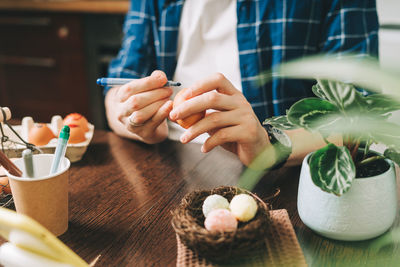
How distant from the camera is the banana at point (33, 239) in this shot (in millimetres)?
404

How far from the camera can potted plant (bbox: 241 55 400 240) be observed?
17.7 inches

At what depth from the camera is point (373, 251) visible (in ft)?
1.75

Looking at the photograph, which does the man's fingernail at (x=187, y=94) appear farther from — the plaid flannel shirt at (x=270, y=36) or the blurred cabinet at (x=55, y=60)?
the blurred cabinet at (x=55, y=60)

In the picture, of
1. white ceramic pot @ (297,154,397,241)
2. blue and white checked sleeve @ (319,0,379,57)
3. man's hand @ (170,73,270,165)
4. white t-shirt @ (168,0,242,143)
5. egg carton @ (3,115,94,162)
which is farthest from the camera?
white t-shirt @ (168,0,242,143)

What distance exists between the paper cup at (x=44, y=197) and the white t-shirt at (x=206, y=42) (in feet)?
1.83

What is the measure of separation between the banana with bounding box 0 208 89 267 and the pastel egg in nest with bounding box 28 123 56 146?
377 millimetres

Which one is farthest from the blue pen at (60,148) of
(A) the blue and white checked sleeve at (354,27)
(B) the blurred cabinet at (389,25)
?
(B) the blurred cabinet at (389,25)

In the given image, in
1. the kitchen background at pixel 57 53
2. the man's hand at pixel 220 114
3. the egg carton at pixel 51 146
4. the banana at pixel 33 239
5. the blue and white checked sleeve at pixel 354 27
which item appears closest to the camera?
the banana at pixel 33 239

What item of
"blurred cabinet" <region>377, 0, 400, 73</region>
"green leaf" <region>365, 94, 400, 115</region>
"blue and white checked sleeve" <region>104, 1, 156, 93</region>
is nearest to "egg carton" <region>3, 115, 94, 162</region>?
"blue and white checked sleeve" <region>104, 1, 156, 93</region>

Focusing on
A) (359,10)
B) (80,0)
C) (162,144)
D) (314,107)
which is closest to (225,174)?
(162,144)

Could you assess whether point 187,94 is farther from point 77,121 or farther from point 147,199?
point 77,121

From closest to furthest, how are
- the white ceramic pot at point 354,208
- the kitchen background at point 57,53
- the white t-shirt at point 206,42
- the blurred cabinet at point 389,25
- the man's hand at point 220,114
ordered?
the white ceramic pot at point 354,208 < the man's hand at point 220,114 < the white t-shirt at point 206,42 < the blurred cabinet at point 389,25 < the kitchen background at point 57,53

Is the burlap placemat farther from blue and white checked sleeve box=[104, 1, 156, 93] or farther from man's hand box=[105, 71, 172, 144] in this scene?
blue and white checked sleeve box=[104, 1, 156, 93]

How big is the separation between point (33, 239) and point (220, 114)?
0.39 meters
